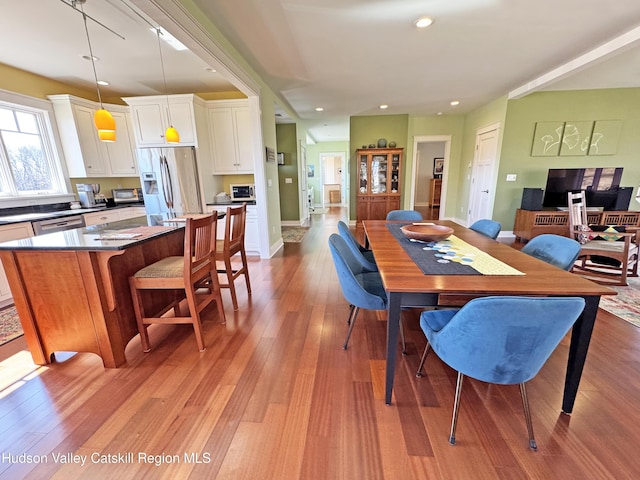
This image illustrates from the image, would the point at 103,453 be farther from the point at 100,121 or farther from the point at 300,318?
the point at 100,121

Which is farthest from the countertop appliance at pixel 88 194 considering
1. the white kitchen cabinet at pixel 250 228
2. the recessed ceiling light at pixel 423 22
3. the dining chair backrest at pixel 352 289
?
the recessed ceiling light at pixel 423 22

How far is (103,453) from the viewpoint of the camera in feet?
3.87

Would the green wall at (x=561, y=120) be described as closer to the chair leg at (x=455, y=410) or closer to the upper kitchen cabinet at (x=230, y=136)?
the upper kitchen cabinet at (x=230, y=136)

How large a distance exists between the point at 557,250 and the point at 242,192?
4.06 metres

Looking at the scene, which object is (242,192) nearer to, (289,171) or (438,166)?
(289,171)

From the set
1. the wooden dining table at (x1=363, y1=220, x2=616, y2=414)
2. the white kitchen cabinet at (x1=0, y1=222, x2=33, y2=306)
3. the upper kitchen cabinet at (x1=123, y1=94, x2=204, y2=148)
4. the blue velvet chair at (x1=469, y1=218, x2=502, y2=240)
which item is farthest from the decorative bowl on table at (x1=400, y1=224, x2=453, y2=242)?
the white kitchen cabinet at (x1=0, y1=222, x2=33, y2=306)

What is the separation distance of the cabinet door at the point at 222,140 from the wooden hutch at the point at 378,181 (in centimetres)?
305

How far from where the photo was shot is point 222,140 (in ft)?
13.5

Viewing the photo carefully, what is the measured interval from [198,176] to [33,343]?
9.04 feet

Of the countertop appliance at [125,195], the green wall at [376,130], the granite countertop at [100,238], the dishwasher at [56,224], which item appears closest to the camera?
the granite countertop at [100,238]

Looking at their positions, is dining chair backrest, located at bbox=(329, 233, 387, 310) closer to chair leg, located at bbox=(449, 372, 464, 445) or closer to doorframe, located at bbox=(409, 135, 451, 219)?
chair leg, located at bbox=(449, 372, 464, 445)

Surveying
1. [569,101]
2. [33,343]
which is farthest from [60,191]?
[569,101]

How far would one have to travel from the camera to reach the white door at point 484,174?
495cm

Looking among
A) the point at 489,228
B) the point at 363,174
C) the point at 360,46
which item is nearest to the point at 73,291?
the point at 489,228
